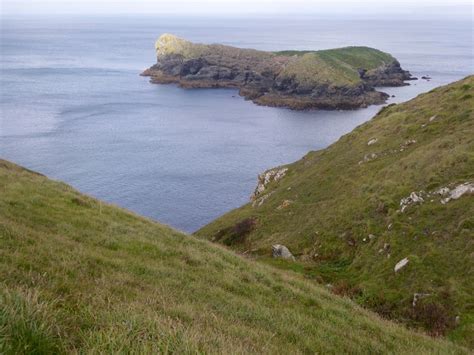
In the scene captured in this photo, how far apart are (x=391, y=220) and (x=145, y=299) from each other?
19.4 metres

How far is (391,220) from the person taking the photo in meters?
26.4

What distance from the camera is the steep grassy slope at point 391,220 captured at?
65.9ft

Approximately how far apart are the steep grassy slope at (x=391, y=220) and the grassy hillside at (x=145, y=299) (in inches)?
221

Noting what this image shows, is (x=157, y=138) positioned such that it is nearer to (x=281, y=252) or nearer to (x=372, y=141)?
(x=372, y=141)

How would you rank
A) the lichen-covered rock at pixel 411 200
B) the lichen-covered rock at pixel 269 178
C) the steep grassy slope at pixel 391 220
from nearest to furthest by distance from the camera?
the steep grassy slope at pixel 391 220
the lichen-covered rock at pixel 411 200
the lichen-covered rock at pixel 269 178

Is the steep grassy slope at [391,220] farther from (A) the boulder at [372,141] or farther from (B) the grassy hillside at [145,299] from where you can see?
(B) the grassy hillside at [145,299]

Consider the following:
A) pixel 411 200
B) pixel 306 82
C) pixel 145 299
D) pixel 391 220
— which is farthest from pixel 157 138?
pixel 145 299

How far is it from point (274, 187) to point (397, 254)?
27.4m

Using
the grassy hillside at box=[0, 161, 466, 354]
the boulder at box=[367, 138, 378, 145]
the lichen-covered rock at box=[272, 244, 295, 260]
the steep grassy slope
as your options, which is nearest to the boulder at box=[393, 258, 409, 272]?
the steep grassy slope

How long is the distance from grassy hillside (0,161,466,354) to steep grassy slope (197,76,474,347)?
5.61 metres

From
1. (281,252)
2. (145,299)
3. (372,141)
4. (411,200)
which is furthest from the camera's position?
(372,141)

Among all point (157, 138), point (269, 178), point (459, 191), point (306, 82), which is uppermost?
point (459, 191)

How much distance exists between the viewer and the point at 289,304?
14.1 meters

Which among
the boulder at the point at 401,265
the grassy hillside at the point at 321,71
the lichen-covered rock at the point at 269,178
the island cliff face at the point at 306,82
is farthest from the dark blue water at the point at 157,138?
the boulder at the point at 401,265
